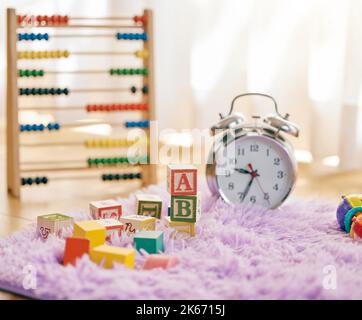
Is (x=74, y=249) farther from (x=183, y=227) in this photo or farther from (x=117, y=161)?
(x=117, y=161)

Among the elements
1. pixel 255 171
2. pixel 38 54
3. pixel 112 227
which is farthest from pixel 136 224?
pixel 38 54

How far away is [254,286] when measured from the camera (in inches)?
41.9

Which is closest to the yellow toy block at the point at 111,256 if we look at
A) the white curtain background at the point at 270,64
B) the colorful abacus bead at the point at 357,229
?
the colorful abacus bead at the point at 357,229

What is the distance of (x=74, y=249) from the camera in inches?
45.9

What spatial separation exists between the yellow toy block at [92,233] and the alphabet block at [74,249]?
0.08 feet

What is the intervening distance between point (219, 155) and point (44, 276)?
0.61 m

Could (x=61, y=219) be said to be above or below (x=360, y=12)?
below

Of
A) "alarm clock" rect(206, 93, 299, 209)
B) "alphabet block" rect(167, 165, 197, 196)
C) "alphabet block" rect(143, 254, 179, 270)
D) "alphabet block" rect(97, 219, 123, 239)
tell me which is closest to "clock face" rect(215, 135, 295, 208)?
"alarm clock" rect(206, 93, 299, 209)

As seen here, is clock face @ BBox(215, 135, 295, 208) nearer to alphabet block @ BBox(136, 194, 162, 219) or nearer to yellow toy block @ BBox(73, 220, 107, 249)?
alphabet block @ BBox(136, 194, 162, 219)

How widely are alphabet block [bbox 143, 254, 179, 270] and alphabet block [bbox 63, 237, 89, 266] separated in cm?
11

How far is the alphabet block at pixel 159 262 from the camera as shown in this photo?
3.74ft

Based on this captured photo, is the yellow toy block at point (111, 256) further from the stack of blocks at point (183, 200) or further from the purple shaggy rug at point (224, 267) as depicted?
the stack of blocks at point (183, 200)
